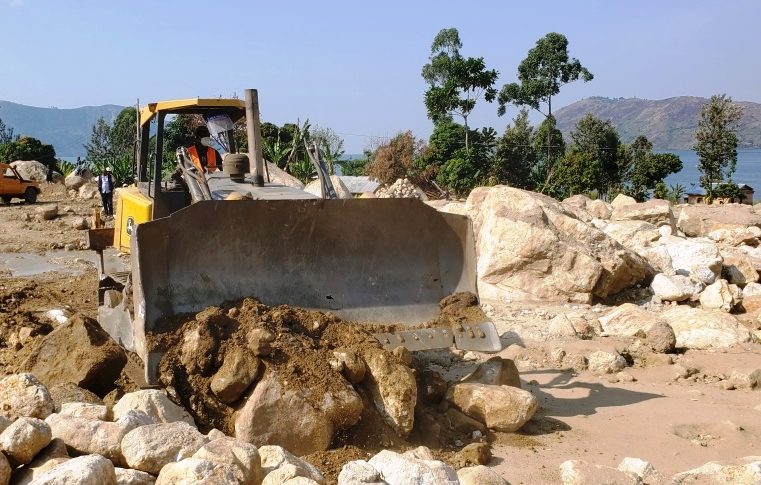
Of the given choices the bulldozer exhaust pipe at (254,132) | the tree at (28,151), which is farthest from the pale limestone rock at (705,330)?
the tree at (28,151)

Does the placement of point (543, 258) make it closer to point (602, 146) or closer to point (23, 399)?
point (23, 399)

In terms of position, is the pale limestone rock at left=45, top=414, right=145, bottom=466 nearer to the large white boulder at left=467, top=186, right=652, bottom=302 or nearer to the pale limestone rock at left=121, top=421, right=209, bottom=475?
the pale limestone rock at left=121, top=421, right=209, bottom=475

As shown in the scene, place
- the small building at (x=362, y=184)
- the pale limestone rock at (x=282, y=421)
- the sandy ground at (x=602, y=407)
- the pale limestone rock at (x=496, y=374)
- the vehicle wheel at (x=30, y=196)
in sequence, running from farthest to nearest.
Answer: the small building at (x=362, y=184)
the vehicle wheel at (x=30, y=196)
the pale limestone rock at (x=496, y=374)
the sandy ground at (x=602, y=407)
the pale limestone rock at (x=282, y=421)

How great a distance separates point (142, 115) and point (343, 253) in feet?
8.82

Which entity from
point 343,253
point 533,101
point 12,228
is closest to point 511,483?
point 343,253

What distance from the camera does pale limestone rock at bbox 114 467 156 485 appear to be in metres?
3.53

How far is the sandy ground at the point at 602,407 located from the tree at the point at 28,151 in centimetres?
2714

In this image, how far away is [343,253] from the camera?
6020mm

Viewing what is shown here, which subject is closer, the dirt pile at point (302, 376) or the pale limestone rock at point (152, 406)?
the pale limestone rock at point (152, 406)

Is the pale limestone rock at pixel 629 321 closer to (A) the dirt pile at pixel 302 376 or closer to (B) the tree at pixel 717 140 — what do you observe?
(A) the dirt pile at pixel 302 376

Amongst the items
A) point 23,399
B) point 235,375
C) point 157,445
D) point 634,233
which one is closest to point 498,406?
point 235,375

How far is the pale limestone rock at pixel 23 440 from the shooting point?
363 centimetres

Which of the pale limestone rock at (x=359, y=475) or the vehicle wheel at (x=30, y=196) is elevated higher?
the vehicle wheel at (x=30, y=196)

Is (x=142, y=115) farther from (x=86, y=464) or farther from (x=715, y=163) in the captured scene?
(x=715, y=163)
